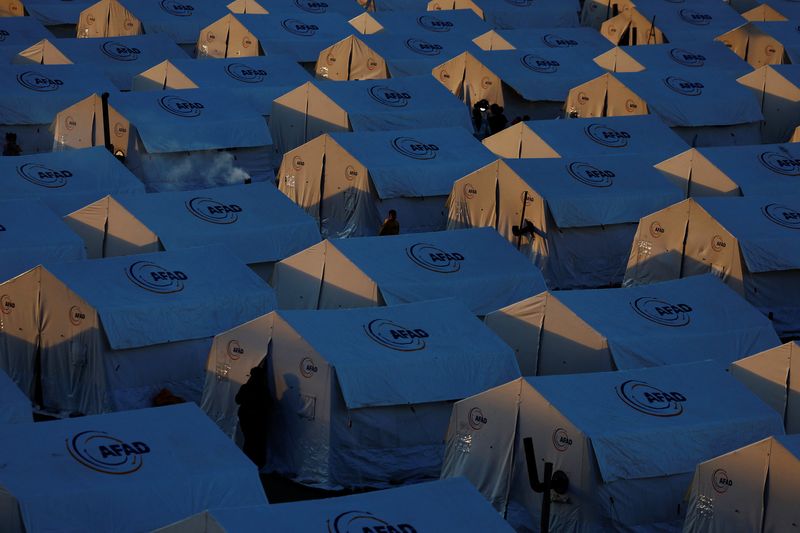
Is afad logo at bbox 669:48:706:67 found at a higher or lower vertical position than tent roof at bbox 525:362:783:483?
lower

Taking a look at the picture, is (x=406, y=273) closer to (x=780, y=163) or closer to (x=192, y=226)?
(x=192, y=226)

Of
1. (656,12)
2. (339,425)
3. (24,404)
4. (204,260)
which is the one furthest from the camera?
(656,12)

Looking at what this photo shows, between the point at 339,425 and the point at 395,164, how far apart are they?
970 centimetres

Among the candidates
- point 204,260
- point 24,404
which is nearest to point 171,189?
point 204,260

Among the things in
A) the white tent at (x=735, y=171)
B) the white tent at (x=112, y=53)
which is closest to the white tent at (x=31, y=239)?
the white tent at (x=735, y=171)

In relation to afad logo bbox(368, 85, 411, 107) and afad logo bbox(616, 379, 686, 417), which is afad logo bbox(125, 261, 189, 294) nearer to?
afad logo bbox(616, 379, 686, 417)

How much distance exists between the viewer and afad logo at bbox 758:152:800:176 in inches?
1122

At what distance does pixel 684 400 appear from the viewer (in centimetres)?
1789

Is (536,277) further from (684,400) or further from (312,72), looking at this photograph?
(312,72)

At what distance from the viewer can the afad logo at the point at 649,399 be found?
57.7 ft

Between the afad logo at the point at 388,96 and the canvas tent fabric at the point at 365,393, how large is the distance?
12.8m

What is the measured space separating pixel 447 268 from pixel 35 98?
12630mm

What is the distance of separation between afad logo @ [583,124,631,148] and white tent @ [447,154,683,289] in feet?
9.25

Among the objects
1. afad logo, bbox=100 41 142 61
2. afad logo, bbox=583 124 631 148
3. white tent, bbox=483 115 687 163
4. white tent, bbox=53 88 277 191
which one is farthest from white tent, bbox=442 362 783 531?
afad logo, bbox=100 41 142 61
